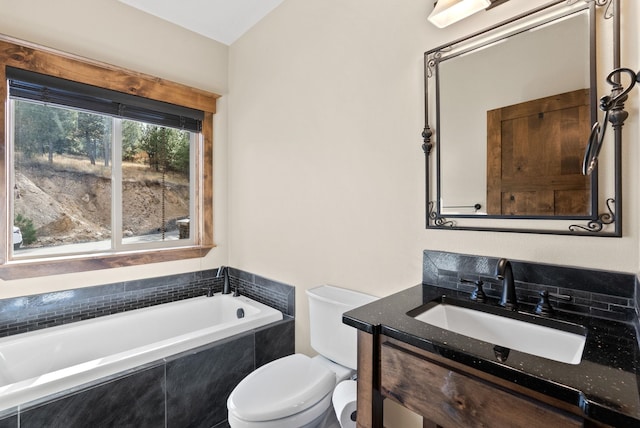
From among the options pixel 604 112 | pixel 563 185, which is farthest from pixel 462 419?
pixel 604 112

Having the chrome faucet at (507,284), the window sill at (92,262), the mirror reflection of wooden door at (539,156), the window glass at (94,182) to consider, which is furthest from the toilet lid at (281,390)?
the window glass at (94,182)

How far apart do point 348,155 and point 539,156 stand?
0.95 m

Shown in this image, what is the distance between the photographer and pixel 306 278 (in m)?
2.13

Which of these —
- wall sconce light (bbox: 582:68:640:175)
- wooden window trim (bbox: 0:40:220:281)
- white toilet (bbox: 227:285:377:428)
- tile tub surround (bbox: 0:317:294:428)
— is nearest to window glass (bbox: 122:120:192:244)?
wooden window trim (bbox: 0:40:220:281)

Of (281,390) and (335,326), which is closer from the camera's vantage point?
(281,390)

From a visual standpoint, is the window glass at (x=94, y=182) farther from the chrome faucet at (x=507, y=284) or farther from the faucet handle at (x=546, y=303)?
the faucet handle at (x=546, y=303)

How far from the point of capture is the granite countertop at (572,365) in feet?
1.93

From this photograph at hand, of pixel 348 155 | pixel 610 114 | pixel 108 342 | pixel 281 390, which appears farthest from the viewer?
pixel 108 342

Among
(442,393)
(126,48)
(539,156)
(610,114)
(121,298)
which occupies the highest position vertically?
(126,48)

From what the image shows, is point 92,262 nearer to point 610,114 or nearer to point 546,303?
point 546,303

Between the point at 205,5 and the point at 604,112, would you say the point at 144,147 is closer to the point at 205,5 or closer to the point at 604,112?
the point at 205,5

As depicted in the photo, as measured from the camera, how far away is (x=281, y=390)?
4.81ft

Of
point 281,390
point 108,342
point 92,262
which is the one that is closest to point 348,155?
point 281,390

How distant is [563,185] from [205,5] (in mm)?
2548
